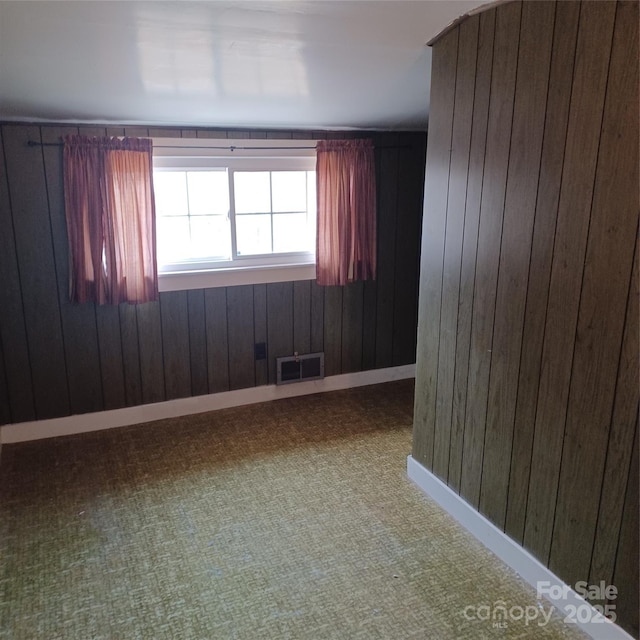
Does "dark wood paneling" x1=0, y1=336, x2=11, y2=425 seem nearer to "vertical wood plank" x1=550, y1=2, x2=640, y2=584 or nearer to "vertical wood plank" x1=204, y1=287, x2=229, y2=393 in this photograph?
"vertical wood plank" x1=204, y1=287, x2=229, y2=393

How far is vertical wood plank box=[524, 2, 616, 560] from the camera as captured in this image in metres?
1.67

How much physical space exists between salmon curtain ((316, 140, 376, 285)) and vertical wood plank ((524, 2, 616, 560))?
196cm

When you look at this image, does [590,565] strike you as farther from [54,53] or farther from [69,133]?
[69,133]

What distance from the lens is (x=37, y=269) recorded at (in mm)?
3121

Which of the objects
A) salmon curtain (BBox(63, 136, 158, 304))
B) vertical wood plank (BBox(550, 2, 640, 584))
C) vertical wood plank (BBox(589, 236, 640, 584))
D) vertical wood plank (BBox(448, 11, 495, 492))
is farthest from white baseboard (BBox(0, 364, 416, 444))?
vertical wood plank (BBox(589, 236, 640, 584))

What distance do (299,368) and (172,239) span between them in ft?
4.02

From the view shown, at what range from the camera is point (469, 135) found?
2.23 m

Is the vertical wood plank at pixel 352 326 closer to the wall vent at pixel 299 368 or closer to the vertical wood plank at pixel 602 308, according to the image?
the wall vent at pixel 299 368

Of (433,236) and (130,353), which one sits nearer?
(433,236)

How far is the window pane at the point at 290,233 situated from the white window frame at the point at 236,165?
0.06 metres

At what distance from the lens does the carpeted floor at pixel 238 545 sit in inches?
76.6

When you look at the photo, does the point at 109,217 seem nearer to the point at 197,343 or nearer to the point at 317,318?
the point at 197,343

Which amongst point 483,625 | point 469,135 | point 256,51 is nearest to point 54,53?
point 256,51

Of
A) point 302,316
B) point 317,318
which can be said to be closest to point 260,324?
point 302,316
